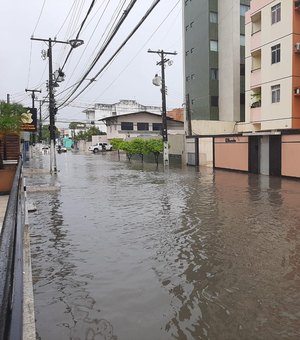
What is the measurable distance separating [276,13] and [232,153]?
11.0 metres

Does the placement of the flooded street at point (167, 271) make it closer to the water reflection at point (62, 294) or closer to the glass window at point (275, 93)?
the water reflection at point (62, 294)

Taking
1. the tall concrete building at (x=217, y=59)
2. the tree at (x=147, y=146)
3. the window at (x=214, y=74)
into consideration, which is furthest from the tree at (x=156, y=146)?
the window at (x=214, y=74)

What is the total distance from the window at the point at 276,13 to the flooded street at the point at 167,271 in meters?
19.8

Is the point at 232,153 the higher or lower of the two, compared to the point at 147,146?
lower

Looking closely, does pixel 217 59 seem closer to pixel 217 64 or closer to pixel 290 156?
pixel 217 64

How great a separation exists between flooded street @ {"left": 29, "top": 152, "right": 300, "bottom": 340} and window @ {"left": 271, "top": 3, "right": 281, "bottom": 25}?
19797 mm

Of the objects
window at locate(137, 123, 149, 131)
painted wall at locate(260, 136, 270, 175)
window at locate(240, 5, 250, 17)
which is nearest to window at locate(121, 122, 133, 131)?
window at locate(137, 123, 149, 131)

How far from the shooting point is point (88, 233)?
830 cm

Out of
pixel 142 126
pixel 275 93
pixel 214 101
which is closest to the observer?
pixel 275 93

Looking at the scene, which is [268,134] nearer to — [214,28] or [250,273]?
[250,273]

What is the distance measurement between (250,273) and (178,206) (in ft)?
19.6

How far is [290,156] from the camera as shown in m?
18.8

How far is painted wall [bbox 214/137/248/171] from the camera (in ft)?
76.0

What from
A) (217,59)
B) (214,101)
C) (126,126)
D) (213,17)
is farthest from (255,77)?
(126,126)
